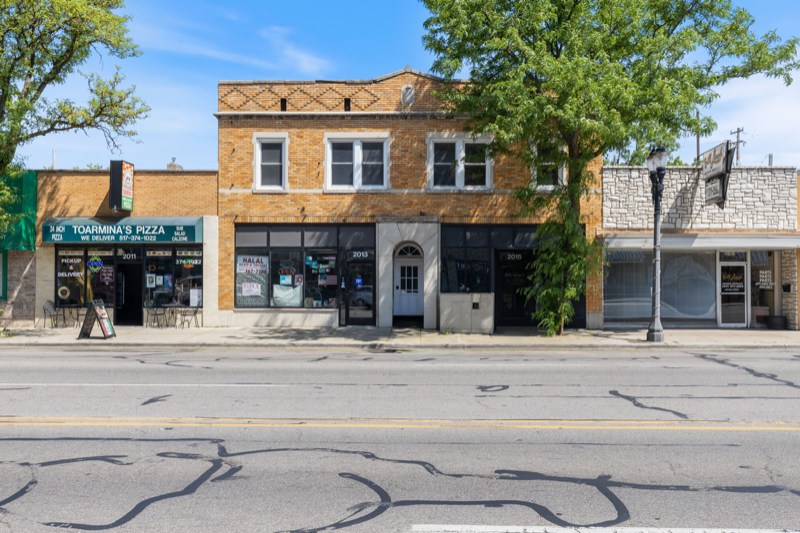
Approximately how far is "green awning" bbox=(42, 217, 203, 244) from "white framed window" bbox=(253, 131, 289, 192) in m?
2.46

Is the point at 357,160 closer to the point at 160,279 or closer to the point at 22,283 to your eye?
the point at 160,279

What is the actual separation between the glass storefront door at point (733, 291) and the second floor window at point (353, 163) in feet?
39.2

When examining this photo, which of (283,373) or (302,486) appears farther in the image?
(283,373)

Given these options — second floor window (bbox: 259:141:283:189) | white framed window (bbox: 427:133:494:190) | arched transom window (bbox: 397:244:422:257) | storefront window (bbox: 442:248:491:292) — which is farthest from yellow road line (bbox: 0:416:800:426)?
arched transom window (bbox: 397:244:422:257)

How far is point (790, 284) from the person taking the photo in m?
18.4

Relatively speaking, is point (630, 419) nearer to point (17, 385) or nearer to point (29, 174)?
point (17, 385)

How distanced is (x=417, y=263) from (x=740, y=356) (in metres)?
10.4

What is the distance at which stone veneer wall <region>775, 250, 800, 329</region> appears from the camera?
60.0 ft

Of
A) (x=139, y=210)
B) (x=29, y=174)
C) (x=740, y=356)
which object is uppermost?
(x=29, y=174)

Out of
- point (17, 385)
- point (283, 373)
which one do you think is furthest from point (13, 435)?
point (283, 373)

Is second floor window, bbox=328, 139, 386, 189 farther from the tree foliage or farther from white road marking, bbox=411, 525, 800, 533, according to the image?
white road marking, bbox=411, 525, 800, 533

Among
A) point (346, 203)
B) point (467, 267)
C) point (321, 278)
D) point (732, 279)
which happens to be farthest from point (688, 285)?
point (321, 278)

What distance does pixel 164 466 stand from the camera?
529cm

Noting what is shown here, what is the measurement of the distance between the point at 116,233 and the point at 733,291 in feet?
67.6
